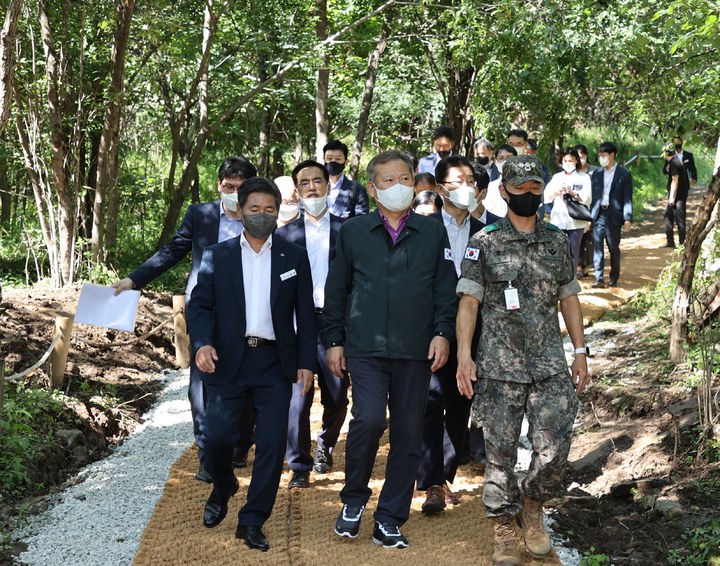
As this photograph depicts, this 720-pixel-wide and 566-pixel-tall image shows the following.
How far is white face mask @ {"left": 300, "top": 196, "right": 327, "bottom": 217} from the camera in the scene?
6.49 metres

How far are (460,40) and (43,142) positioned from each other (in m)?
5.80

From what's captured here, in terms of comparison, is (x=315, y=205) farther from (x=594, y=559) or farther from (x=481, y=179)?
(x=594, y=559)

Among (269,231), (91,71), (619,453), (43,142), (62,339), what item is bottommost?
(619,453)

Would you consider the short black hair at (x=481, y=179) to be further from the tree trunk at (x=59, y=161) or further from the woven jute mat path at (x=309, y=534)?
the tree trunk at (x=59, y=161)

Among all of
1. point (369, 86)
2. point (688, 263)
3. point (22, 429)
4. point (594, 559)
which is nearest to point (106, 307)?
point (22, 429)

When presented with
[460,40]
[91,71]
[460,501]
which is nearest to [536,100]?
[460,40]

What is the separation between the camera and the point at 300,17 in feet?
50.6

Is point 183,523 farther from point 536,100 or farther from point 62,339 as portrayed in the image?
point 536,100

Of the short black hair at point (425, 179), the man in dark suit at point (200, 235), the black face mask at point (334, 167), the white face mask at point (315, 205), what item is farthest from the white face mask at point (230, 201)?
the black face mask at point (334, 167)

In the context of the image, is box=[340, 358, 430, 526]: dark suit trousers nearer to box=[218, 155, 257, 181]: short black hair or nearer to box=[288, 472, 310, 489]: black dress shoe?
box=[288, 472, 310, 489]: black dress shoe

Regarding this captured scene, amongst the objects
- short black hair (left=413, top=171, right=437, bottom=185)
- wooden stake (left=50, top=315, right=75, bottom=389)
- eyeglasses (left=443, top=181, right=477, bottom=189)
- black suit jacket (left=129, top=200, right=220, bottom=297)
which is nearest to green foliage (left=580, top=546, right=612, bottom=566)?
eyeglasses (left=443, top=181, right=477, bottom=189)

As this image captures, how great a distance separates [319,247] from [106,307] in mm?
1467

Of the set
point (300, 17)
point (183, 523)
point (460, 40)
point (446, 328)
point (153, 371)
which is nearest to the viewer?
point (446, 328)

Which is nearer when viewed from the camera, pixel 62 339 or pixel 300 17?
pixel 62 339
